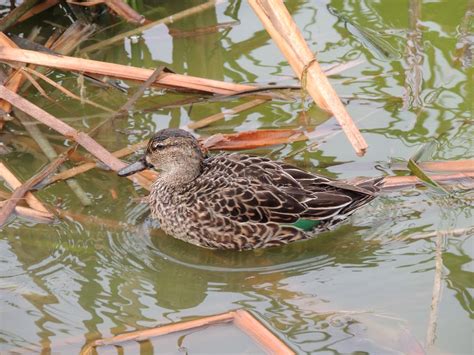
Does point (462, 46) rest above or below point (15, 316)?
above

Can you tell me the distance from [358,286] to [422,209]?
0.95 m

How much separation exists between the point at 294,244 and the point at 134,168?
124cm

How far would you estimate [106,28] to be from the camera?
31.0ft

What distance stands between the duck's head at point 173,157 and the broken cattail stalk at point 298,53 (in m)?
1.00

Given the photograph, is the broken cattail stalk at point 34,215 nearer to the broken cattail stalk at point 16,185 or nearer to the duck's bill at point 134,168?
the broken cattail stalk at point 16,185

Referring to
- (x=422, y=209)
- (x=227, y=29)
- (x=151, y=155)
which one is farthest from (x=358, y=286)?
(x=227, y=29)

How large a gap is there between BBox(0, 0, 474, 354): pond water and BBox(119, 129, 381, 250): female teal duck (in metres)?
0.13

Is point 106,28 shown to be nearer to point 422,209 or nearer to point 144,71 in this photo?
point 144,71

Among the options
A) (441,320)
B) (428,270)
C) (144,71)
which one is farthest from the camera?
(144,71)

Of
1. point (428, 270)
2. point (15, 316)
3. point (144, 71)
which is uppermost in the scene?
point (144, 71)

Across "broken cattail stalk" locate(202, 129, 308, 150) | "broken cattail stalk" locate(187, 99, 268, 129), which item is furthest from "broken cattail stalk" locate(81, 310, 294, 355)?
"broken cattail stalk" locate(187, 99, 268, 129)

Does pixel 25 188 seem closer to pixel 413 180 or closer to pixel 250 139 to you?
pixel 250 139

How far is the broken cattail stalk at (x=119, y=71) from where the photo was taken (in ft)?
26.6

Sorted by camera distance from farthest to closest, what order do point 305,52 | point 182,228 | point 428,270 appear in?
1. point 305,52
2. point 182,228
3. point 428,270
